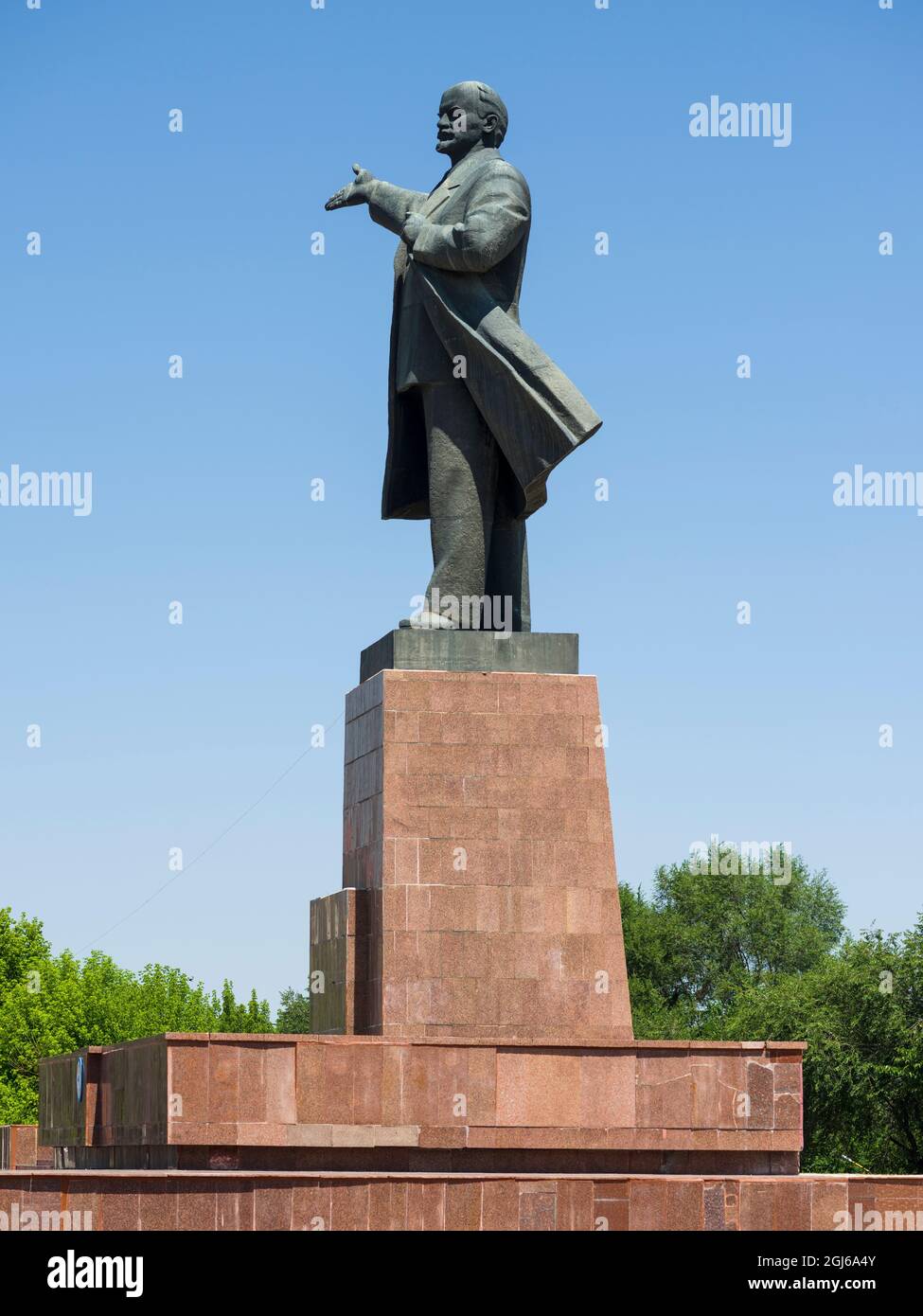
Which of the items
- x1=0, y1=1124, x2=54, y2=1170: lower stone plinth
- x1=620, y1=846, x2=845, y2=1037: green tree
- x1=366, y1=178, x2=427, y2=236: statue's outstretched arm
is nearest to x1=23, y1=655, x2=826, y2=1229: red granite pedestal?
x1=366, y1=178, x2=427, y2=236: statue's outstretched arm

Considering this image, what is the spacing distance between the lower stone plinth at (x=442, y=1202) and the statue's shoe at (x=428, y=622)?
413 cm

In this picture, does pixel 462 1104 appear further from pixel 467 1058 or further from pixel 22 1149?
pixel 22 1149

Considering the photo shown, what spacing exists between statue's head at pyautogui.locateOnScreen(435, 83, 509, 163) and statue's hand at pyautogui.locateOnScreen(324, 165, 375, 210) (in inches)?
24.5

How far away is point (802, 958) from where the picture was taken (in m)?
61.1

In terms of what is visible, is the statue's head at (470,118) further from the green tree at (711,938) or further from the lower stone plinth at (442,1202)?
the green tree at (711,938)

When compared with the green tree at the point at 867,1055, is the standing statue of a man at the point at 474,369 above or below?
above

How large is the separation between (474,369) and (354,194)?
67.4 inches

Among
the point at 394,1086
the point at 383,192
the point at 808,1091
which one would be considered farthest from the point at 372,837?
the point at 808,1091

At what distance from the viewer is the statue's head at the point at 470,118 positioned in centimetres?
1636

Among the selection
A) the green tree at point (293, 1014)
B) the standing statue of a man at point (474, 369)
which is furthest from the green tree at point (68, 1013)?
the standing statue of a man at point (474, 369)

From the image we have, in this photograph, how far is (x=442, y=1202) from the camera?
42.2 feet
